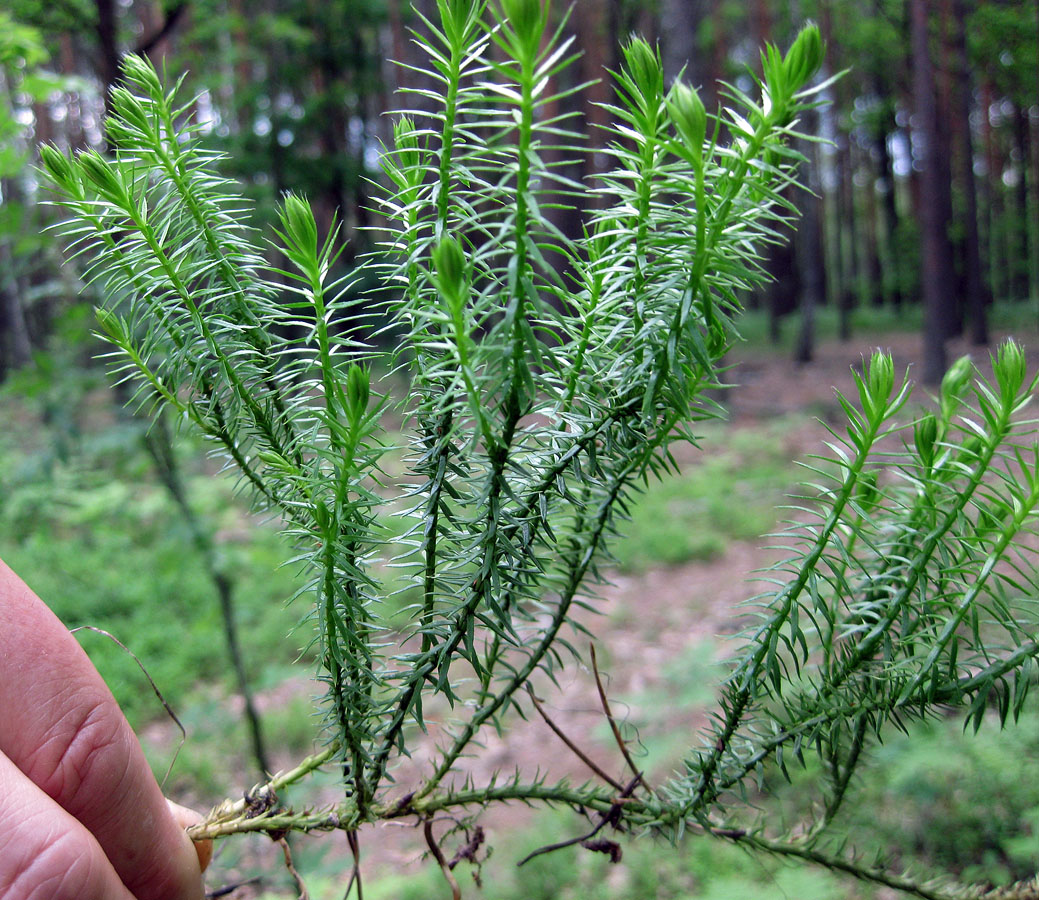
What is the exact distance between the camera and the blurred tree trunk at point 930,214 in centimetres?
1000

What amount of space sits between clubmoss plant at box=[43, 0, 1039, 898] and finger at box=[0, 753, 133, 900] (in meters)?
0.15

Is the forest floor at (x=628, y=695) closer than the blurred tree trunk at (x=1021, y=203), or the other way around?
the forest floor at (x=628, y=695)

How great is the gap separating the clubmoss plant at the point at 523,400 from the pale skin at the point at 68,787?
2.8 inches

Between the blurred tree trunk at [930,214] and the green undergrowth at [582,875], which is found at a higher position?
the blurred tree trunk at [930,214]

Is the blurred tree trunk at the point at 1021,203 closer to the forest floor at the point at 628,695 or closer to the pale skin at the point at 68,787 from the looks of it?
the forest floor at the point at 628,695

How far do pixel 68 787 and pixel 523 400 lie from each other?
465 millimetres

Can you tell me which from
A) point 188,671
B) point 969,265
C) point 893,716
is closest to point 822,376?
point 969,265

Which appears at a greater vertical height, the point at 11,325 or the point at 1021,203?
the point at 1021,203

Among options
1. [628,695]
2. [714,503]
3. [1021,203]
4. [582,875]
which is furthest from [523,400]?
[1021,203]

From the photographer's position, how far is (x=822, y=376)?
1382cm

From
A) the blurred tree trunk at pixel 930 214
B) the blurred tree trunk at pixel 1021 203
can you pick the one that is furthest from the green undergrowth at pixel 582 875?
the blurred tree trunk at pixel 1021 203

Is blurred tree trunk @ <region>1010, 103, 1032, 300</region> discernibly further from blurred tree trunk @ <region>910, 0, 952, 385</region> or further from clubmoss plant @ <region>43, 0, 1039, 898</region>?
clubmoss plant @ <region>43, 0, 1039, 898</region>

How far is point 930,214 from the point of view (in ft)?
34.5

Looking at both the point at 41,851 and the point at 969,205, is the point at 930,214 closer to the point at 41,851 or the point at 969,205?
the point at 969,205
